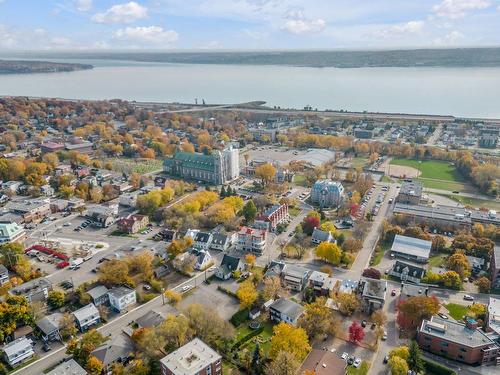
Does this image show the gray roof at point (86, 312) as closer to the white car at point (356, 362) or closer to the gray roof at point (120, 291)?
the gray roof at point (120, 291)

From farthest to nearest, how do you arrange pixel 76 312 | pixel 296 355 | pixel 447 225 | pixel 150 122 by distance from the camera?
pixel 150 122 < pixel 447 225 < pixel 76 312 < pixel 296 355

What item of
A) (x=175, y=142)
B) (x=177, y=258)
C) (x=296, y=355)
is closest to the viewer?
(x=296, y=355)

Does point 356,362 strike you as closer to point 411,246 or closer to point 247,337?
point 247,337

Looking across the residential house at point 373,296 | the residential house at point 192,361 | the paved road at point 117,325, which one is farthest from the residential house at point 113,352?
the residential house at point 373,296

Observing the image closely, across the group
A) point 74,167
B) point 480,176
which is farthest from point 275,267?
point 74,167

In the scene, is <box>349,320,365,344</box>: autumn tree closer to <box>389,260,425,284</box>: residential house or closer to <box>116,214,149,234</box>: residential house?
<box>389,260,425,284</box>: residential house

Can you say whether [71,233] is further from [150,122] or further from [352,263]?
[150,122]
